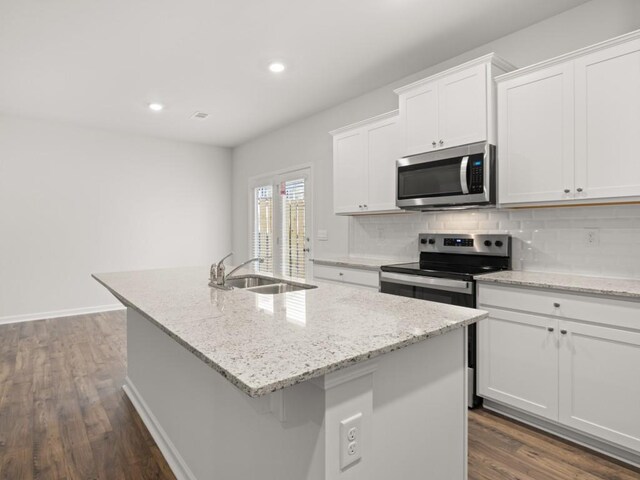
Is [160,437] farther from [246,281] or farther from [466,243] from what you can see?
[466,243]

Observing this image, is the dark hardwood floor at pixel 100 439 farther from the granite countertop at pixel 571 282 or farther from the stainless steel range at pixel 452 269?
the granite countertop at pixel 571 282

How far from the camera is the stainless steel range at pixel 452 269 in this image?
8.18 feet

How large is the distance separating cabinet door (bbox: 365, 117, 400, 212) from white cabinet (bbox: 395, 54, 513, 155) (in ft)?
0.71

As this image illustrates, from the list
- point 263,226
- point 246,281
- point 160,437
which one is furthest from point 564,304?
point 263,226

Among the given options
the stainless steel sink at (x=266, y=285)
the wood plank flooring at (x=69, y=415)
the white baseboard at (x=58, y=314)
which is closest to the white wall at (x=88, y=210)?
the white baseboard at (x=58, y=314)

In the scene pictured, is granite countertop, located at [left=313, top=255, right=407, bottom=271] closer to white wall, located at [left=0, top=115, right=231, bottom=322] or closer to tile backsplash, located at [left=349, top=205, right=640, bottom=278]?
tile backsplash, located at [left=349, top=205, right=640, bottom=278]

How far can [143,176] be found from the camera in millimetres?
5777

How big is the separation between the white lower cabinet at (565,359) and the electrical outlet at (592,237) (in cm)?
59

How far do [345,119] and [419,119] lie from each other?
1.46 metres

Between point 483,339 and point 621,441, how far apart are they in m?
0.79

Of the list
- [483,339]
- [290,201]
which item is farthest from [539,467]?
[290,201]

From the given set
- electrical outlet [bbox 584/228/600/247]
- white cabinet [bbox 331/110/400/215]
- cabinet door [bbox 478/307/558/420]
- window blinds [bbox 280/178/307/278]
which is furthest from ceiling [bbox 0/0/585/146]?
cabinet door [bbox 478/307/558/420]

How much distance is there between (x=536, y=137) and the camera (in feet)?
7.86

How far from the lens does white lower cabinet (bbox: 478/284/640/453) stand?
189 cm
